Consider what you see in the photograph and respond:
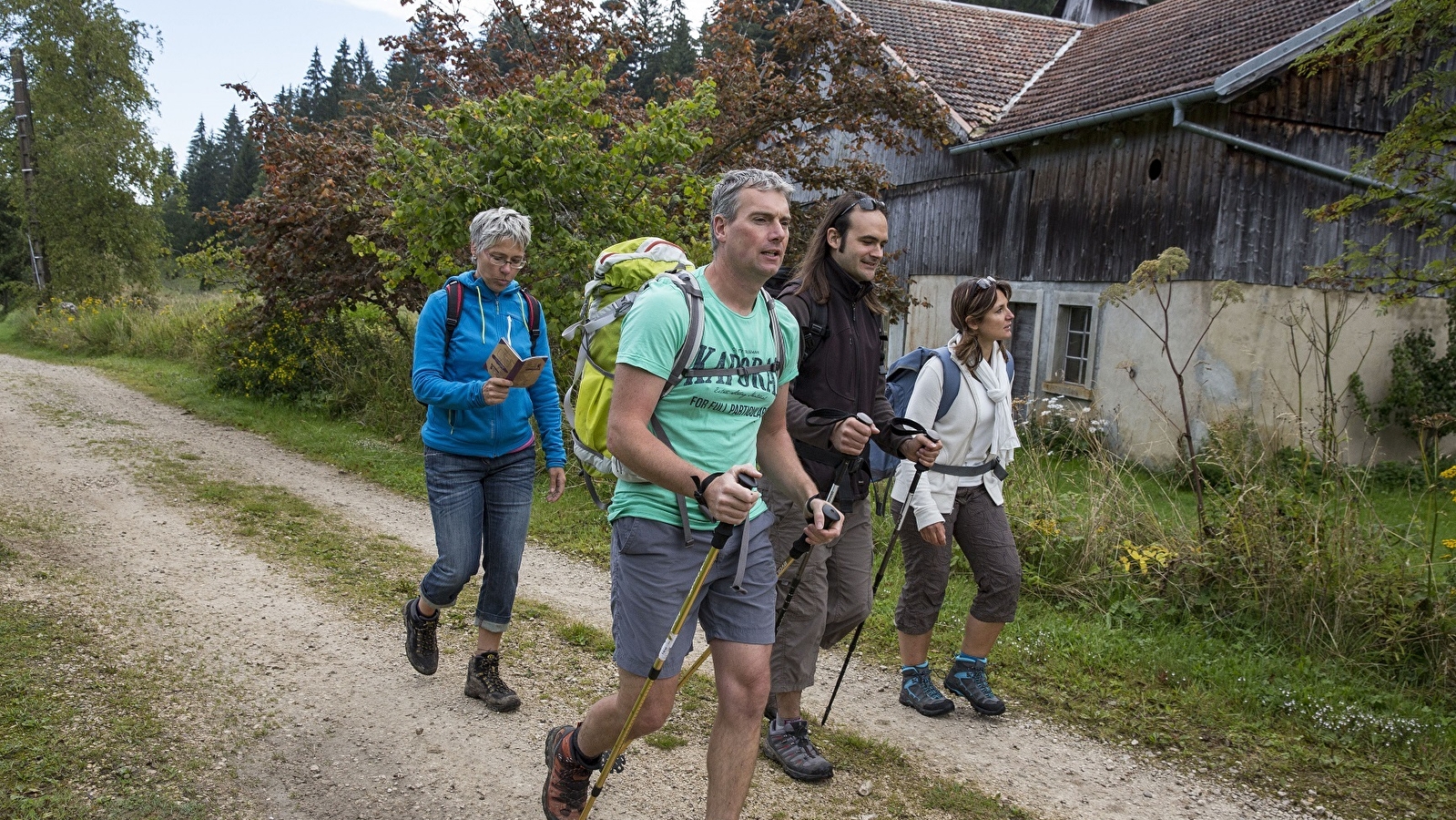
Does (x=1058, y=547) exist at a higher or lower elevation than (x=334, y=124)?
lower

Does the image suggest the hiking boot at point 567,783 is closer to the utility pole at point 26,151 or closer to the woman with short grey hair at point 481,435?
the woman with short grey hair at point 481,435

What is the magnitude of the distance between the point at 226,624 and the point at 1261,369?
12.1 metres

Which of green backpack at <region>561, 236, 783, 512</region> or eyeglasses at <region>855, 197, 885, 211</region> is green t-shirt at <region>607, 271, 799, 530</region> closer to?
green backpack at <region>561, 236, 783, 512</region>

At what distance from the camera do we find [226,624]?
520 cm

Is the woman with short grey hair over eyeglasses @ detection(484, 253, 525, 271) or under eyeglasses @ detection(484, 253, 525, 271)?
under

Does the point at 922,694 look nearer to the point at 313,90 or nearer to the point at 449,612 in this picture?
the point at 449,612

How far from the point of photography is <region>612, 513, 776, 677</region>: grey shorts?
280 cm

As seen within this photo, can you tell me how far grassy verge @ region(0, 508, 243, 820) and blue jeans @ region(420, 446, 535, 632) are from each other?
1087 millimetres

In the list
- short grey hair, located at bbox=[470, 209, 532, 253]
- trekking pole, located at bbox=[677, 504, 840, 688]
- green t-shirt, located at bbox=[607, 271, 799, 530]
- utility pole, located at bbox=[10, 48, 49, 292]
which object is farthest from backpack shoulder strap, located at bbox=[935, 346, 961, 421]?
utility pole, located at bbox=[10, 48, 49, 292]

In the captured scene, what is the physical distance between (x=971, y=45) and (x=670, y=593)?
18.4 m

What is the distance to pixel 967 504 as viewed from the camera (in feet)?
14.8

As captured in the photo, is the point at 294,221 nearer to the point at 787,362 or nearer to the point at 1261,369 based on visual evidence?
the point at 787,362

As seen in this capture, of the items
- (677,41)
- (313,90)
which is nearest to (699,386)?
(677,41)

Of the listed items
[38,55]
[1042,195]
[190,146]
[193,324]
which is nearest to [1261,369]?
[1042,195]
